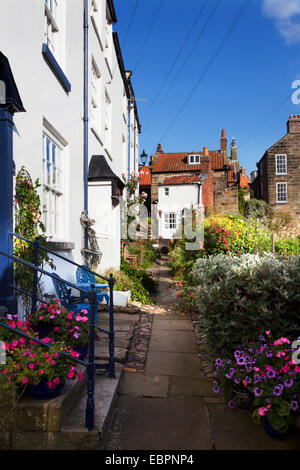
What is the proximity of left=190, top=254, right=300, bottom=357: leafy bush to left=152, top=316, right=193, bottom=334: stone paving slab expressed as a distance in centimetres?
200

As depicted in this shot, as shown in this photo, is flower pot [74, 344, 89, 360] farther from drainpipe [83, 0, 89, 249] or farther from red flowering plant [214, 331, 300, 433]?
drainpipe [83, 0, 89, 249]

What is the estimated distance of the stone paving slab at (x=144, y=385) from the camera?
11.7 feet

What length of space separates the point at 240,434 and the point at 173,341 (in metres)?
2.51

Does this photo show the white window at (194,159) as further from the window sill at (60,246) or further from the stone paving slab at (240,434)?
the stone paving slab at (240,434)

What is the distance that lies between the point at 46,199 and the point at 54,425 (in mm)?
3628

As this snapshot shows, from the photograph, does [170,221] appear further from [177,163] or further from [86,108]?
[86,108]

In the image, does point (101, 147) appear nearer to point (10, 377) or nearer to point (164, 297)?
point (164, 297)

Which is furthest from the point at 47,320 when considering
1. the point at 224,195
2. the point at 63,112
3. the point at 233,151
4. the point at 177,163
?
the point at 233,151

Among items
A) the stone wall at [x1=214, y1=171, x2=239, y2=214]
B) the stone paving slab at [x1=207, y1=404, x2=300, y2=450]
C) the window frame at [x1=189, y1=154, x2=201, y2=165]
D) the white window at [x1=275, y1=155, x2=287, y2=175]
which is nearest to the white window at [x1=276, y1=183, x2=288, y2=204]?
the white window at [x1=275, y1=155, x2=287, y2=175]

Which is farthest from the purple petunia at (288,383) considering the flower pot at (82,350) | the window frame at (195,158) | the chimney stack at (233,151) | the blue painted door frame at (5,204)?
the chimney stack at (233,151)

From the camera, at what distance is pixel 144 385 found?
148 inches

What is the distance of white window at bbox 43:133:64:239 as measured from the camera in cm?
518

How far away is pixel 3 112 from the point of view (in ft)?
11.0

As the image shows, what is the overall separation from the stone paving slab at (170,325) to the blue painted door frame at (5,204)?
3.03 m
